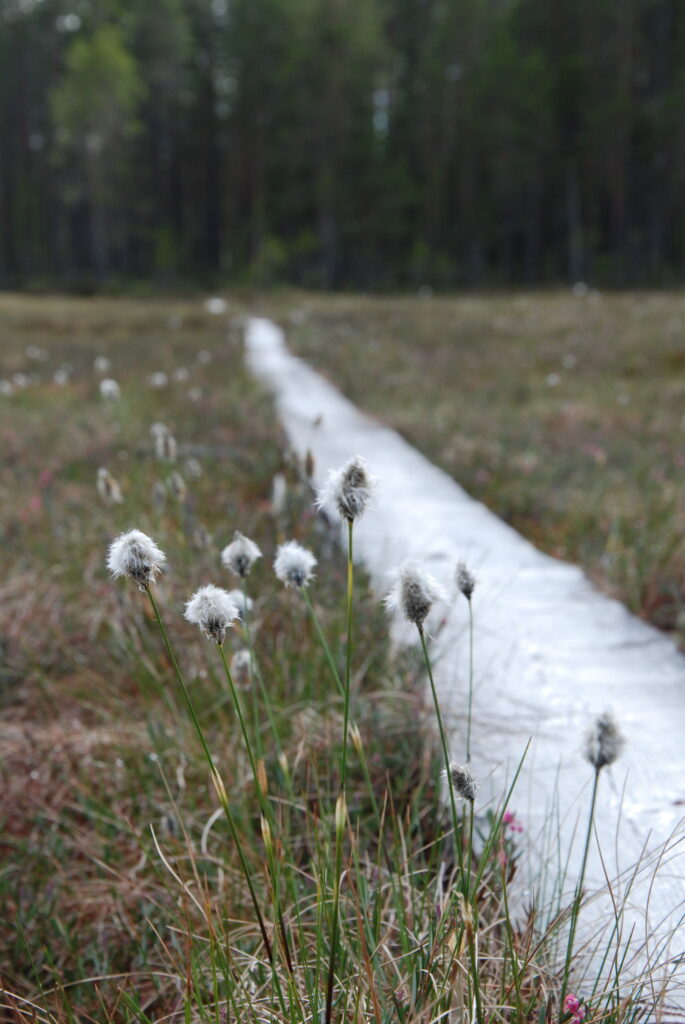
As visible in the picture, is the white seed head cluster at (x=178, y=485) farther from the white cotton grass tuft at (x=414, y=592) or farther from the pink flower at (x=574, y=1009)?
the pink flower at (x=574, y=1009)

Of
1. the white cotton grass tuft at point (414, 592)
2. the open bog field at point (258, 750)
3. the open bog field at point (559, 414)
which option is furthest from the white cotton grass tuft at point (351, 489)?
the open bog field at point (559, 414)

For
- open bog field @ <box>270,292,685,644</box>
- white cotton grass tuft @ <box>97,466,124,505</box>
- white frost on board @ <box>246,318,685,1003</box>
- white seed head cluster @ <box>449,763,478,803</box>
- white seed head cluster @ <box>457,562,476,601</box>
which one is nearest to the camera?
white seed head cluster @ <box>449,763,478,803</box>

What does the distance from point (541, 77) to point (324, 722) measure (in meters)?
42.0

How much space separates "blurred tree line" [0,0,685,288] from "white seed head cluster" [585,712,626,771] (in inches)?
1558

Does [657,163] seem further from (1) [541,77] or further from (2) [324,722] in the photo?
(2) [324,722]

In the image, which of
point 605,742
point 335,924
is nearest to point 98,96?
point 605,742

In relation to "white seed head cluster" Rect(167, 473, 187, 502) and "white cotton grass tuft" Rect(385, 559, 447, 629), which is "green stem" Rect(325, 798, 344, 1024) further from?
"white seed head cluster" Rect(167, 473, 187, 502)

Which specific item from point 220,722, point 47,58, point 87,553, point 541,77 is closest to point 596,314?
point 87,553

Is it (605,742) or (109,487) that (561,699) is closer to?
(605,742)

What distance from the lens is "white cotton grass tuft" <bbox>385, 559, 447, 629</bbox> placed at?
1.22 metres

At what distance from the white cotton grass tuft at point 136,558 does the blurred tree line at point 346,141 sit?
39800 millimetres

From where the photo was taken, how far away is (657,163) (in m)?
39.4

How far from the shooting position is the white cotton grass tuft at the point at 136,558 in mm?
1167

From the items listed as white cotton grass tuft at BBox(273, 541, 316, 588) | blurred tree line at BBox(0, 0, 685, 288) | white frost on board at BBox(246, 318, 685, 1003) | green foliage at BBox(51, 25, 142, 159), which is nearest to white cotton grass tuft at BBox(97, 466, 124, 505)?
white frost on board at BBox(246, 318, 685, 1003)
